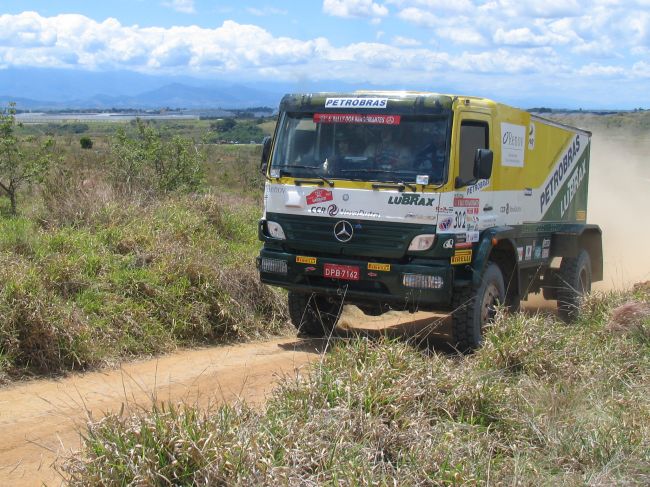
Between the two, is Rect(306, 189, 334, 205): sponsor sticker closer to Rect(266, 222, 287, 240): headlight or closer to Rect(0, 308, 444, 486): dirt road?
Rect(266, 222, 287, 240): headlight

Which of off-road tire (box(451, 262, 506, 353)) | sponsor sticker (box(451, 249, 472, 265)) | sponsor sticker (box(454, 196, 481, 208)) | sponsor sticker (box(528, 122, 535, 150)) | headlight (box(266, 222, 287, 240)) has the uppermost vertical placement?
sponsor sticker (box(528, 122, 535, 150))

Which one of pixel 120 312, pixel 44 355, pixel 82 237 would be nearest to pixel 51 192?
pixel 82 237

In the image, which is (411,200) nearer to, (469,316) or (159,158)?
(469,316)

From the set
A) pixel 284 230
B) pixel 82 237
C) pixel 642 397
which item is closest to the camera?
pixel 642 397

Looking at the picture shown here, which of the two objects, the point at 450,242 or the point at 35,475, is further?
the point at 450,242

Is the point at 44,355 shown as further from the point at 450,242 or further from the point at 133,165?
the point at 133,165

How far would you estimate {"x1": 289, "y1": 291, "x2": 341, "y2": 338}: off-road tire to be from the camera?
950cm

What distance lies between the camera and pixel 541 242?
10703 millimetres

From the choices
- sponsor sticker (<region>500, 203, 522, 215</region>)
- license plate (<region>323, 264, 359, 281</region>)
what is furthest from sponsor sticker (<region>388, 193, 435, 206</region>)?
sponsor sticker (<region>500, 203, 522, 215</region>)

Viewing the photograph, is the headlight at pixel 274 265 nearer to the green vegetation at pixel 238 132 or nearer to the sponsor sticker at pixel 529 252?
the sponsor sticker at pixel 529 252

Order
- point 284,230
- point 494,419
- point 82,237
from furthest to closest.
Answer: point 82,237, point 284,230, point 494,419

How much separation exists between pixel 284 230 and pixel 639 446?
4659 millimetres

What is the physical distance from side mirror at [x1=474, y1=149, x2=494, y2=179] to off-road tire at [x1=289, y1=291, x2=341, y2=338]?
224cm

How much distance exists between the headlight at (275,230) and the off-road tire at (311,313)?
86cm
